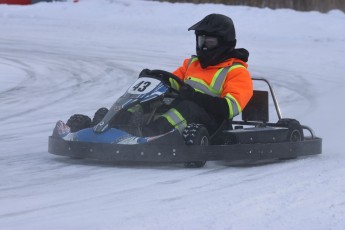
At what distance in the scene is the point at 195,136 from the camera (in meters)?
6.63

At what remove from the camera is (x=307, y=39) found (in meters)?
17.5

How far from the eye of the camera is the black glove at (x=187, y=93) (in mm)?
6914

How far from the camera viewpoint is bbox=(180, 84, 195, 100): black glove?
6.91 m

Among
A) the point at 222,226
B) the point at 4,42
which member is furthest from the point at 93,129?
the point at 4,42

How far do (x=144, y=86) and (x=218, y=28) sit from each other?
0.76 m

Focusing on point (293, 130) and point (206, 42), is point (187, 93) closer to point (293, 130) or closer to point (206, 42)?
point (206, 42)

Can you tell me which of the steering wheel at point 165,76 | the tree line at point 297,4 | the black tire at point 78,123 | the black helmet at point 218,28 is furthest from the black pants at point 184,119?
the tree line at point 297,4

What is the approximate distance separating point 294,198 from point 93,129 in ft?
6.09

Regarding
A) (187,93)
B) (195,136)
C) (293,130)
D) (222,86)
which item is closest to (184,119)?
(187,93)

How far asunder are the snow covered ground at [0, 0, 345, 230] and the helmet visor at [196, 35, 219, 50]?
3.07 feet

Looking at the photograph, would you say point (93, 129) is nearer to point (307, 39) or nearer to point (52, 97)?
point (52, 97)

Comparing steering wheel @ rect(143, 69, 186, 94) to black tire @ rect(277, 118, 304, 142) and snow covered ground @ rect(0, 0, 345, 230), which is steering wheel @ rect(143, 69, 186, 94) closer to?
snow covered ground @ rect(0, 0, 345, 230)

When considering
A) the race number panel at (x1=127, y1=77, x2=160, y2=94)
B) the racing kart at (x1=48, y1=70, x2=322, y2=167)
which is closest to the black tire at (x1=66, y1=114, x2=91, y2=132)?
the racing kart at (x1=48, y1=70, x2=322, y2=167)

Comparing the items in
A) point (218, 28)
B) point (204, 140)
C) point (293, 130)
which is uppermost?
point (218, 28)
